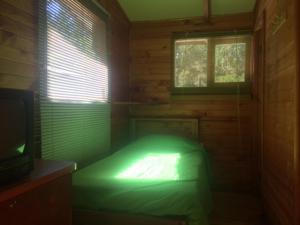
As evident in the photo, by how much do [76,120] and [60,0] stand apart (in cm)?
98

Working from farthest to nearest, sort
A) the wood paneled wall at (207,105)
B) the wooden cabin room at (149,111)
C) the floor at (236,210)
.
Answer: the wood paneled wall at (207,105)
the floor at (236,210)
the wooden cabin room at (149,111)

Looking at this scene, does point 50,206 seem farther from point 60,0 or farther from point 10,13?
point 60,0

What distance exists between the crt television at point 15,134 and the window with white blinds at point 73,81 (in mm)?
924

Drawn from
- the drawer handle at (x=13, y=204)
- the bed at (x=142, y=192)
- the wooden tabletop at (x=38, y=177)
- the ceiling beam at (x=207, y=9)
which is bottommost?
the bed at (x=142, y=192)

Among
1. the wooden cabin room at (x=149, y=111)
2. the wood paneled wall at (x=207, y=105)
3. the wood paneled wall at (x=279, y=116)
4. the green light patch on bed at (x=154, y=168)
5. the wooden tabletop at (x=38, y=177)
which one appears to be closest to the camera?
the wooden tabletop at (x=38, y=177)

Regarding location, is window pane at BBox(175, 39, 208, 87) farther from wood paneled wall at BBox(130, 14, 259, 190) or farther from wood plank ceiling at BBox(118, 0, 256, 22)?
wood plank ceiling at BBox(118, 0, 256, 22)

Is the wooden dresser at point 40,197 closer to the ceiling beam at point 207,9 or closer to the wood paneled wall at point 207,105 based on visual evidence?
the wood paneled wall at point 207,105

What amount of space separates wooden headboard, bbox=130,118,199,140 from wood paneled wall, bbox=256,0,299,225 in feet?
3.27

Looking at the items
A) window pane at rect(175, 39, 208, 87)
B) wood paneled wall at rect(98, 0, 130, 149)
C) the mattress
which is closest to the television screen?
the mattress

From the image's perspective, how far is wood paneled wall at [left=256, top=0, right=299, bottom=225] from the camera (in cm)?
179

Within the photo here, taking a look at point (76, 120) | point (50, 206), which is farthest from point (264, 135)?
point (50, 206)

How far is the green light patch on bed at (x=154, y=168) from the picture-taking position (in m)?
2.05

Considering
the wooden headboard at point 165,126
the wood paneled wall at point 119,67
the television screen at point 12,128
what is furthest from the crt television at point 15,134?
the wooden headboard at point 165,126

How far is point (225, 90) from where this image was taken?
3627 millimetres
